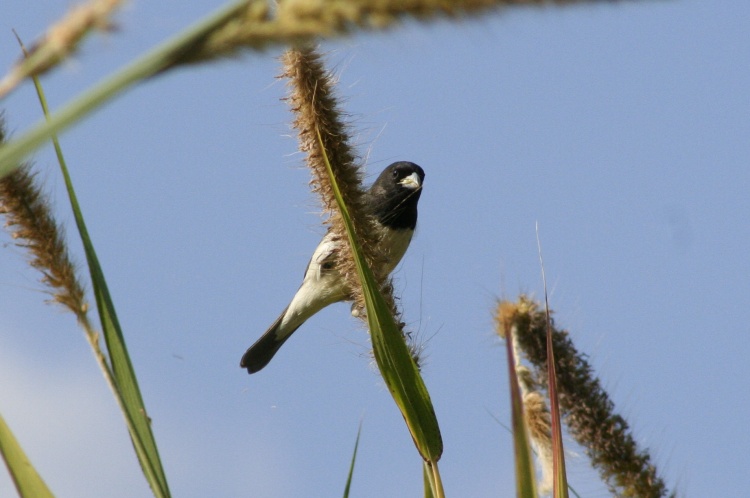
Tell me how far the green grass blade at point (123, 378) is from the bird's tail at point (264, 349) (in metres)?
4.09

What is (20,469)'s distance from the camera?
134 centimetres

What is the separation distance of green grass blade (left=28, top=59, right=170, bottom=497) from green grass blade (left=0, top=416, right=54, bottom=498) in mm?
160

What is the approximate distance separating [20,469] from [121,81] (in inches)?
36.3

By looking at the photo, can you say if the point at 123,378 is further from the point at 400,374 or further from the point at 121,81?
the point at 121,81

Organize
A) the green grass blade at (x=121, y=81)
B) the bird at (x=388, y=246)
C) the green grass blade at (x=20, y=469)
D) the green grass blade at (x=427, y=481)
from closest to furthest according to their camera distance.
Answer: the green grass blade at (x=121, y=81), the green grass blade at (x=20, y=469), the green grass blade at (x=427, y=481), the bird at (x=388, y=246)

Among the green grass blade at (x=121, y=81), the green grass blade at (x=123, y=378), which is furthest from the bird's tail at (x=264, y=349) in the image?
the green grass blade at (x=121, y=81)

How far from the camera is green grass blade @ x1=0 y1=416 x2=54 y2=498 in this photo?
1.31 m

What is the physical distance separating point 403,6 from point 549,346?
1233 mm

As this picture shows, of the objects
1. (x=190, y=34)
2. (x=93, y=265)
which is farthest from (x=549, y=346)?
(x=190, y=34)

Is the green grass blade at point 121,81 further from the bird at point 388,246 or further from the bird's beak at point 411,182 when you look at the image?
the bird's beak at point 411,182

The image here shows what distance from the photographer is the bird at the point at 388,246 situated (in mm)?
5105

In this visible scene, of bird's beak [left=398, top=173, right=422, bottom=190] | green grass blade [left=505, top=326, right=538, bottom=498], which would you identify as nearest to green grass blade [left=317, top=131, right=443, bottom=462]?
green grass blade [left=505, top=326, right=538, bottom=498]

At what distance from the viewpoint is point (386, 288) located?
228cm

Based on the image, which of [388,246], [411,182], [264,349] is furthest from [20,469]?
[264,349]
